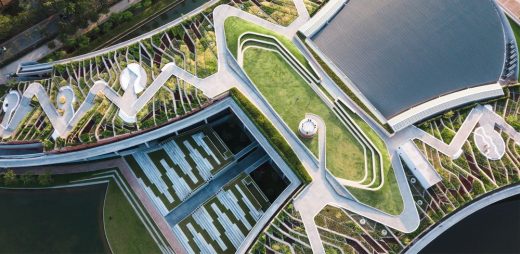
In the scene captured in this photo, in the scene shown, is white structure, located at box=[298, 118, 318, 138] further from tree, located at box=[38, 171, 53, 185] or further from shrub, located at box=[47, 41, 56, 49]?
shrub, located at box=[47, 41, 56, 49]

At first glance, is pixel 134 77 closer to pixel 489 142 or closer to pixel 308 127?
pixel 308 127

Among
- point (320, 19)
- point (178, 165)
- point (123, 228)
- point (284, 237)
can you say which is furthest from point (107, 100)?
point (320, 19)

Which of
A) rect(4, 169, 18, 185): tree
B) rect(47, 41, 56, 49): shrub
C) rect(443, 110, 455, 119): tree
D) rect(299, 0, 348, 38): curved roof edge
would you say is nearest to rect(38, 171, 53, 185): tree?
rect(4, 169, 18, 185): tree

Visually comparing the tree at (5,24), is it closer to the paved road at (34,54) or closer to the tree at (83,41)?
the paved road at (34,54)

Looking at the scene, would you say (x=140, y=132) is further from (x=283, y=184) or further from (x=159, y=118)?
(x=283, y=184)

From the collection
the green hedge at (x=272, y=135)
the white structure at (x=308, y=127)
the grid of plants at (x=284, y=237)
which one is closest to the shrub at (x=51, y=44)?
the green hedge at (x=272, y=135)

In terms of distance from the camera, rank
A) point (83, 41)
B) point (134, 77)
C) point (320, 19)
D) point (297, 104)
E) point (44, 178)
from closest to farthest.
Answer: point (44, 178)
point (297, 104)
point (134, 77)
point (320, 19)
point (83, 41)

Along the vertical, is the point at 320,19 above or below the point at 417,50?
above
